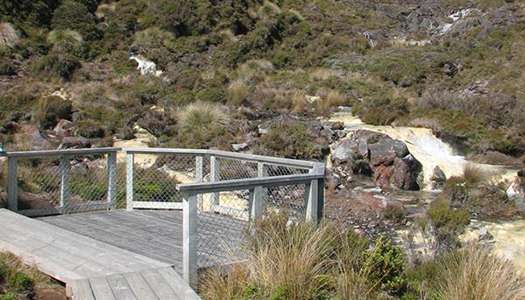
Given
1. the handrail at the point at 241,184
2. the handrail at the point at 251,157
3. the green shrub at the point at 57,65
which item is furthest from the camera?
the green shrub at the point at 57,65

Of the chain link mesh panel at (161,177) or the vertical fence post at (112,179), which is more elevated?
the vertical fence post at (112,179)

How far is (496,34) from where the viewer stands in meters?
36.9

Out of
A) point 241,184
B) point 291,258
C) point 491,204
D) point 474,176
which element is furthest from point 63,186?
point 474,176

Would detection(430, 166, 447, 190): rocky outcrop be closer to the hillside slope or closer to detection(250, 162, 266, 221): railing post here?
the hillside slope

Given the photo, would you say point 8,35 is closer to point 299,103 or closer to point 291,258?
point 299,103

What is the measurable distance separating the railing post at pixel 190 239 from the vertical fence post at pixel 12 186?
14.3 feet

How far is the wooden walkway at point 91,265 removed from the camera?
6066 mm

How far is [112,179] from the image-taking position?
1091 cm

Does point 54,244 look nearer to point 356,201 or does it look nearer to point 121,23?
point 356,201

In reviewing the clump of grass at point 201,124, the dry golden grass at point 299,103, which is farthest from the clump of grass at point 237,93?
the clump of grass at point 201,124

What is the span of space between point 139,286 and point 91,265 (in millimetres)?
873

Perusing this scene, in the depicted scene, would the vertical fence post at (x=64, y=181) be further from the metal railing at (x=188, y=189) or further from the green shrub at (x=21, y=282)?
the green shrub at (x=21, y=282)

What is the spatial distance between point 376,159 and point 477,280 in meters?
14.2

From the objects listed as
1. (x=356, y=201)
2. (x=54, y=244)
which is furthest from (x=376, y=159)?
(x=54, y=244)
